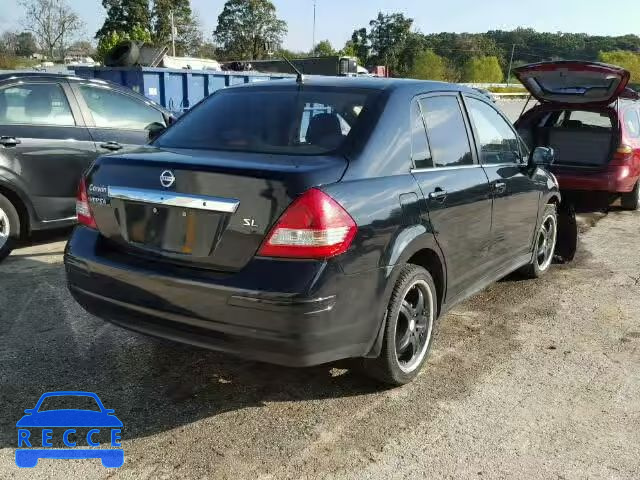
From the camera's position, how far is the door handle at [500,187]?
421 cm

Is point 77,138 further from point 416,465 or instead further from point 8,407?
point 416,465

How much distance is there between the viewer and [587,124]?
8.80 metres

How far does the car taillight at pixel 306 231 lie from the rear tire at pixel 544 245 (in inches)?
122

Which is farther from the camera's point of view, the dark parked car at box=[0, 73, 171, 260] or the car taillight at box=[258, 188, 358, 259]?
the dark parked car at box=[0, 73, 171, 260]

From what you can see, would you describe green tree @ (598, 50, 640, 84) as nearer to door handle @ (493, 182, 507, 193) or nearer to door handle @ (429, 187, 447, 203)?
door handle @ (493, 182, 507, 193)

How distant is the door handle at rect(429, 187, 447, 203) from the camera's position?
3.44 metres

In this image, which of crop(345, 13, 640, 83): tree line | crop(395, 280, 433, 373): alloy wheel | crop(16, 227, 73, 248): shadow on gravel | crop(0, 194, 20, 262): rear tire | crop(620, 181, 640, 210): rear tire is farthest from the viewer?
crop(345, 13, 640, 83): tree line

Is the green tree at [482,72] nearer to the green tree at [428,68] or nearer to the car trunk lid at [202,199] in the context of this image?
the green tree at [428,68]

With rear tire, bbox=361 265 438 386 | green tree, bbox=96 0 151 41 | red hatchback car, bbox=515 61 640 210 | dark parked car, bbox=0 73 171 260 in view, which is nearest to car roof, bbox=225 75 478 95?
rear tire, bbox=361 265 438 386

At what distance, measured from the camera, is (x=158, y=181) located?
2928mm

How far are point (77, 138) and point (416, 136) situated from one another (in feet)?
12.8

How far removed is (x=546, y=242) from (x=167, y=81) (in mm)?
7621

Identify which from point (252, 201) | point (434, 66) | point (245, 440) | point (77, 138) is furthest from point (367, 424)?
point (434, 66)

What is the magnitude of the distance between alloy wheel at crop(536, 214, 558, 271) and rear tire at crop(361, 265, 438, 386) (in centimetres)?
237
